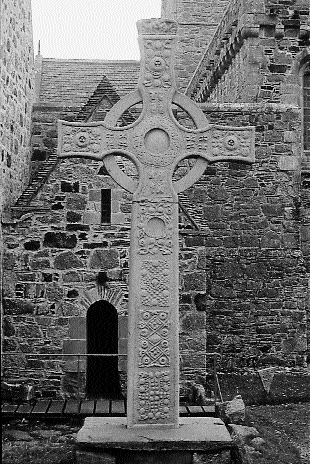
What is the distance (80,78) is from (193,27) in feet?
20.5

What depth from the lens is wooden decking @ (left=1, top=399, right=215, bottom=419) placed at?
7.51 m

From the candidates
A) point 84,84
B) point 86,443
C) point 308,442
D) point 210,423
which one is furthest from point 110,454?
point 84,84

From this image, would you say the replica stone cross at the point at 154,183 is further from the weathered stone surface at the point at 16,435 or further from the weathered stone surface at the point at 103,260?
the weathered stone surface at the point at 103,260

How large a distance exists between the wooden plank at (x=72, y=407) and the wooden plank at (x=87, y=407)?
6 centimetres

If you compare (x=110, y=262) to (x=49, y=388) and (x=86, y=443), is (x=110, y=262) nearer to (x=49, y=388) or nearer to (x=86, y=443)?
(x=49, y=388)

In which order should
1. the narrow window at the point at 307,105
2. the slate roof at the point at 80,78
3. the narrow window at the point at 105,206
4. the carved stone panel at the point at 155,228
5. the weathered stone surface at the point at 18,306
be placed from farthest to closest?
1. the slate roof at the point at 80,78
2. the narrow window at the point at 307,105
3. the narrow window at the point at 105,206
4. the weathered stone surface at the point at 18,306
5. the carved stone panel at the point at 155,228

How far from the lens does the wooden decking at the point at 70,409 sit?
7.51 metres

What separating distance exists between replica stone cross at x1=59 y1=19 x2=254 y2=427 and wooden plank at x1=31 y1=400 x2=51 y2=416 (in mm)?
1974

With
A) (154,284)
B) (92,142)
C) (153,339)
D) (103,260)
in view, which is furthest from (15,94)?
(153,339)

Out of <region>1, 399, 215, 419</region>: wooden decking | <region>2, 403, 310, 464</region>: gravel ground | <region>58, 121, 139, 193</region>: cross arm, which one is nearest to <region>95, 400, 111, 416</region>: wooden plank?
<region>1, 399, 215, 419</region>: wooden decking

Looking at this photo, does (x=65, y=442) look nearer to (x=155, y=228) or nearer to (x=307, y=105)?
(x=155, y=228)

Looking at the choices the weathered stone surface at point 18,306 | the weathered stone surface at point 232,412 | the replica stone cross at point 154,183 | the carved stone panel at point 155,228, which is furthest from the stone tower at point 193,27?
the carved stone panel at point 155,228

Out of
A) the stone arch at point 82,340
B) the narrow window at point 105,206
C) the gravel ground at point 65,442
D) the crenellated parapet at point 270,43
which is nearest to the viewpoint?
the gravel ground at point 65,442

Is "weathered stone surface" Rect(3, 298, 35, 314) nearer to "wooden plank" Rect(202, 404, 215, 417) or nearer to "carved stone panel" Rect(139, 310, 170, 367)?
"wooden plank" Rect(202, 404, 215, 417)
